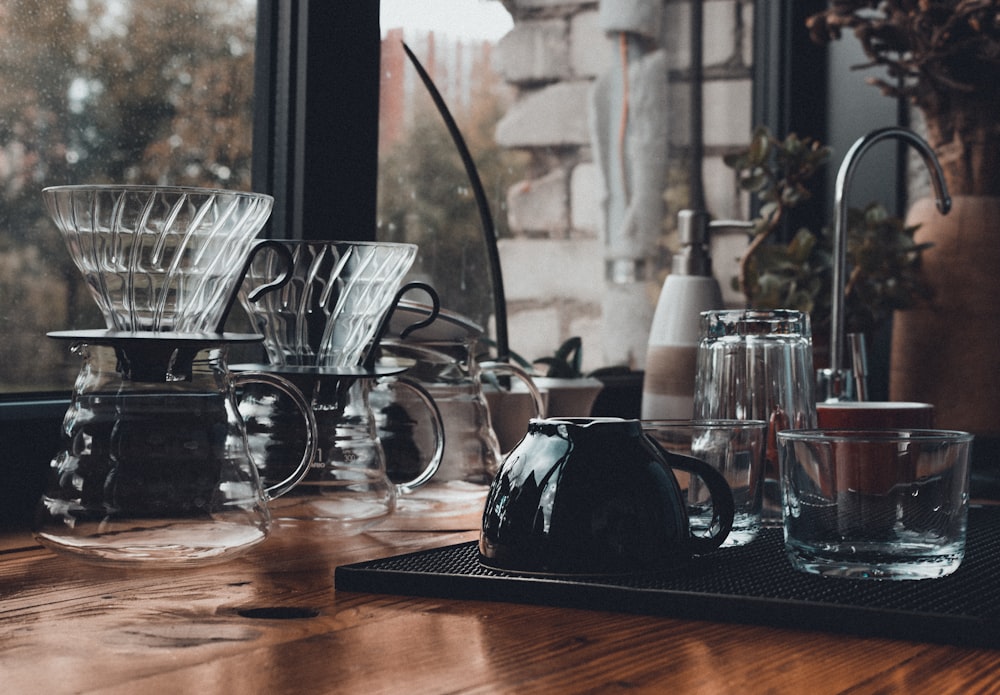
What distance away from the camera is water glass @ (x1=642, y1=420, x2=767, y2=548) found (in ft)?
2.85

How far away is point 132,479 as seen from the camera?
31.5 inches

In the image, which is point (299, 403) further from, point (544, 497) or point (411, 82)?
point (411, 82)

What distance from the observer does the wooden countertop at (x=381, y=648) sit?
557 mm

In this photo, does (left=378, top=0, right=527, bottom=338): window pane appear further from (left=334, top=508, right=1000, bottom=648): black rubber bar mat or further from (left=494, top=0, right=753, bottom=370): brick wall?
(left=334, top=508, right=1000, bottom=648): black rubber bar mat

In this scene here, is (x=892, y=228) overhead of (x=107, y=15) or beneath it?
beneath

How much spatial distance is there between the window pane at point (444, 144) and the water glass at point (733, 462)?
0.75 metres

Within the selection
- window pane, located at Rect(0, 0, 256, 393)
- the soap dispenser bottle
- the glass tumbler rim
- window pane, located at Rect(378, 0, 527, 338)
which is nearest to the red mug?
the soap dispenser bottle

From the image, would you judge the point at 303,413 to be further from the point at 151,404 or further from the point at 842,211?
the point at 842,211

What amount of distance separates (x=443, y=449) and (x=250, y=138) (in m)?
0.49

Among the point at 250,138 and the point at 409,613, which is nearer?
the point at 409,613

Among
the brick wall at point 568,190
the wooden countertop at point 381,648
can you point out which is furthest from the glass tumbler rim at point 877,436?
the brick wall at point 568,190

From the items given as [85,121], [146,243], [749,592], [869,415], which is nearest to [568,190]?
[869,415]

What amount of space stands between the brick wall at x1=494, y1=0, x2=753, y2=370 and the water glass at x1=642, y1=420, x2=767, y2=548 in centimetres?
92

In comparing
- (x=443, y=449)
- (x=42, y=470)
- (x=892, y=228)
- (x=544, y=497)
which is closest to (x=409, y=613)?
(x=544, y=497)
